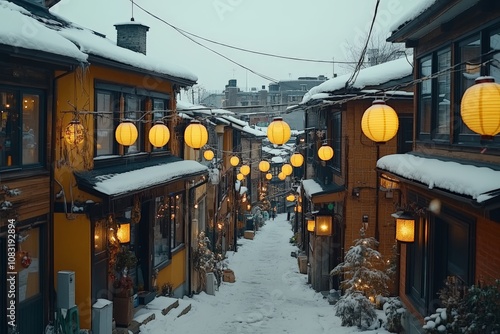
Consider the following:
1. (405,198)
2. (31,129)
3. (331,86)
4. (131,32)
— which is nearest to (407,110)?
(331,86)

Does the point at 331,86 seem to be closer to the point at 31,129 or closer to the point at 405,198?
the point at 405,198

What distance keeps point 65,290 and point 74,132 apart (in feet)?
11.7

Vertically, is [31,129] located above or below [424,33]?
below

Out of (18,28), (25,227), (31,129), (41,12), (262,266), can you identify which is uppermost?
(41,12)

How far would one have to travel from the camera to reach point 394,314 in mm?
13477

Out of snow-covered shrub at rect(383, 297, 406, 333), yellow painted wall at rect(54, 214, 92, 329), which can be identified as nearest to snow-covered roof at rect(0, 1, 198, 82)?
yellow painted wall at rect(54, 214, 92, 329)

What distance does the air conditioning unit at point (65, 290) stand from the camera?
11359mm

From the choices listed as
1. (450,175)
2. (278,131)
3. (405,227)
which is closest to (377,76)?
(278,131)

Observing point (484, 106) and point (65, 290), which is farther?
point (65, 290)

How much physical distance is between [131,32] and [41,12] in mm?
5141

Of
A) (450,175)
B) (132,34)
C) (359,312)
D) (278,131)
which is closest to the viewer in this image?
(450,175)

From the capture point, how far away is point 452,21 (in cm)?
1084

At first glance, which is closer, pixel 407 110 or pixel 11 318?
pixel 11 318

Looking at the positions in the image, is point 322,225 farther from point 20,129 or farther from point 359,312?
point 20,129
